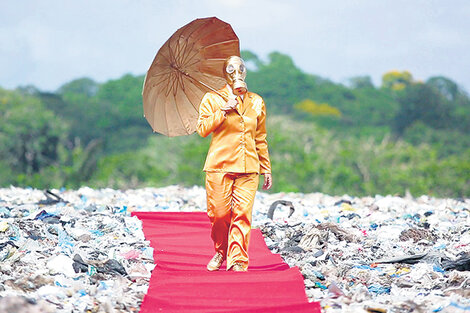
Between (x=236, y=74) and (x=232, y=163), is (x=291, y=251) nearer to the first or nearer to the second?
(x=232, y=163)

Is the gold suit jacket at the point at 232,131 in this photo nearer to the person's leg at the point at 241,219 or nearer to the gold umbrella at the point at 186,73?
the person's leg at the point at 241,219

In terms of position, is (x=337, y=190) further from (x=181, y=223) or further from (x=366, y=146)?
(x=181, y=223)

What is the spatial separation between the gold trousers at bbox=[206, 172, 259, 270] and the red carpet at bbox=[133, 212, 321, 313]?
23 centimetres

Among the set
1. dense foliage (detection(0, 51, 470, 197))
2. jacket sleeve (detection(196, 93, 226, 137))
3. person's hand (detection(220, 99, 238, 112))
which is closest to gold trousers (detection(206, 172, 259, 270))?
jacket sleeve (detection(196, 93, 226, 137))

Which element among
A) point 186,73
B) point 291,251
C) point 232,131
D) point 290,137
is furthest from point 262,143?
point 290,137

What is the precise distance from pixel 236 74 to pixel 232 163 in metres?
0.77

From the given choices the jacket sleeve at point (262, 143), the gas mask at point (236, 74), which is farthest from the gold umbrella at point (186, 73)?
the jacket sleeve at point (262, 143)

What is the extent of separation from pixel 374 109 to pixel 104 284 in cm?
3372

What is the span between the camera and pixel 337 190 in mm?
24328

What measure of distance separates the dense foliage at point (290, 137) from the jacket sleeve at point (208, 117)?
1720 cm

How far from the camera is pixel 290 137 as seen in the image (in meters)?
29.3

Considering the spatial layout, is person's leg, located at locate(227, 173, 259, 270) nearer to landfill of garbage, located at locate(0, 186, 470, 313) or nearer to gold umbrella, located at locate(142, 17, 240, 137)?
landfill of garbage, located at locate(0, 186, 470, 313)

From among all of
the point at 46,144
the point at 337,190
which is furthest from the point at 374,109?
the point at 46,144

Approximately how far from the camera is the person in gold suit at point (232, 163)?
5.59 meters
